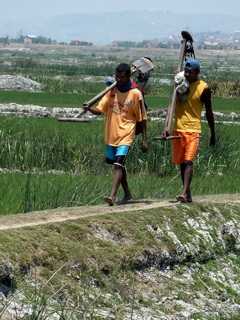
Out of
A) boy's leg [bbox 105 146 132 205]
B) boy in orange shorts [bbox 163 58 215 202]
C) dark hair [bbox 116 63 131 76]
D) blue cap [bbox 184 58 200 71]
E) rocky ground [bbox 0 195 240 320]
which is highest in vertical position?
→ blue cap [bbox 184 58 200 71]

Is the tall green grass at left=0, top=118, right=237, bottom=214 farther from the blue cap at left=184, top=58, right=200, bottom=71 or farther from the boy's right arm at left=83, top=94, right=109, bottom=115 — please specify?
the blue cap at left=184, top=58, right=200, bottom=71

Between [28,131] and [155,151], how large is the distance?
3117 millimetres

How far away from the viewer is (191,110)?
30.9ft

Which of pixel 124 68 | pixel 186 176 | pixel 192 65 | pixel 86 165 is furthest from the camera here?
pixel 86 165

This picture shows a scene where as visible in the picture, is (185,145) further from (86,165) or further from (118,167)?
(86,165)

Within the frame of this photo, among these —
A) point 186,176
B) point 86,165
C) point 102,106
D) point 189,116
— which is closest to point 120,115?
point 102,106

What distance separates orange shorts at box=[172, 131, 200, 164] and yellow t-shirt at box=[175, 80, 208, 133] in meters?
0.05

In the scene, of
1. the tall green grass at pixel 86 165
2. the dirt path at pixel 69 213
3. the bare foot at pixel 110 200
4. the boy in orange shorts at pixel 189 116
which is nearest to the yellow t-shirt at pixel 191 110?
the boy in orange shorts at pixel 189 116

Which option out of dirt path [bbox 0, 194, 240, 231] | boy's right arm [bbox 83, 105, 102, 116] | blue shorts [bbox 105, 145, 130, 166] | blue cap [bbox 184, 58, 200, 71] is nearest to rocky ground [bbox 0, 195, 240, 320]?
dirt path [bbox 0, 194, 240, 231]

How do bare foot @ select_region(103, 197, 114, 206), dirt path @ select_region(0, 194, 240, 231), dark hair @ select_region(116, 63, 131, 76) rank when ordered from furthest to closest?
bare foot @ select_region(103, 197, 114, 206) → dark hair @ select_region(116, 63, 131, 76) → dirt path @ select_region(0, 194, 240, 231)

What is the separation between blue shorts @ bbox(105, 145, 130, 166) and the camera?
9.24 m

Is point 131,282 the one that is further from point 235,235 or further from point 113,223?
point 235,235

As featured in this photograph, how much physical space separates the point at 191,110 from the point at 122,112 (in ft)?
2.26

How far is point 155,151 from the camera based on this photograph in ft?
51.4
